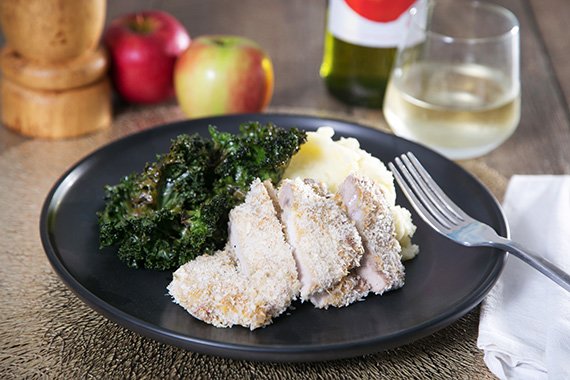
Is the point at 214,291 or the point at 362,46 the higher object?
the point at 214,291

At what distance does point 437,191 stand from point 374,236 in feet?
1.04

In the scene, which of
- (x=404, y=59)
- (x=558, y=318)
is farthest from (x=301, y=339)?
(x=404, y=59)

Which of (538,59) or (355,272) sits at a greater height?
(355,272)

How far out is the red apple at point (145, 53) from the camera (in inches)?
95.8

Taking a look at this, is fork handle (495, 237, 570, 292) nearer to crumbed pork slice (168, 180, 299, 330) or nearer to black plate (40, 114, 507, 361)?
black plate (40, 114, 507, 361)

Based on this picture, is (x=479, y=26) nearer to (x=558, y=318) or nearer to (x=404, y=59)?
(x=404, y=59)

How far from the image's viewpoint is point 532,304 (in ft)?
5.10

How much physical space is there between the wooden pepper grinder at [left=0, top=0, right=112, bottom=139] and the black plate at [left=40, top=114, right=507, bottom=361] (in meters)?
0.47

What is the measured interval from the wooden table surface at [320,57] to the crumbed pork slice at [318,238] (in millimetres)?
782

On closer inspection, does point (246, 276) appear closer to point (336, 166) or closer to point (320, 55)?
point (336, 166)

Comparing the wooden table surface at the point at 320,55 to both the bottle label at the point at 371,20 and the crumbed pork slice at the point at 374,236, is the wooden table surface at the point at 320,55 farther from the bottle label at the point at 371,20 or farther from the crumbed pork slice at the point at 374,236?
the crumbed pork slice at the point at 374,236

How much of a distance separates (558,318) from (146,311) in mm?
788

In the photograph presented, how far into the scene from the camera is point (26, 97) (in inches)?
90.6

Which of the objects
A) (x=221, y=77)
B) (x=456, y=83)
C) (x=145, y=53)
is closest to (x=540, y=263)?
(x=456, y=83)
